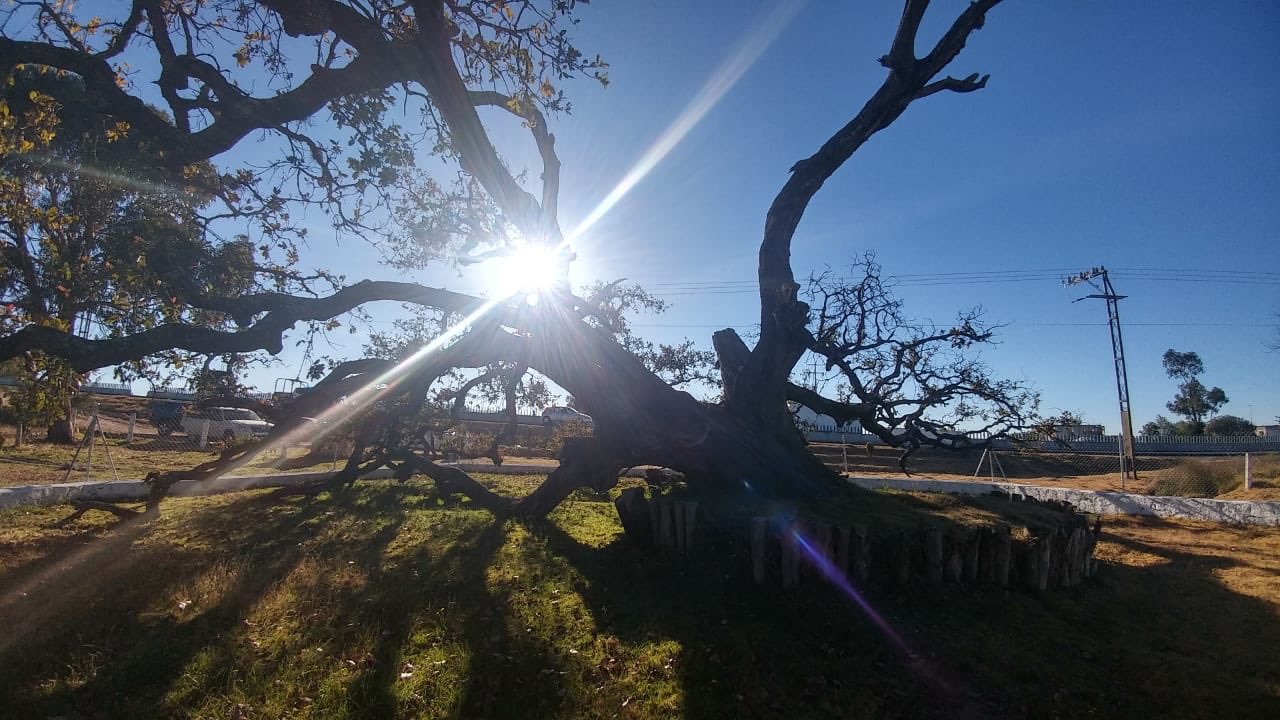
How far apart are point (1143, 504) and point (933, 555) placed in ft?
37.6

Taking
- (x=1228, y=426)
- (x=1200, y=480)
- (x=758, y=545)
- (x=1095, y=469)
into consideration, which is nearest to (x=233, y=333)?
(x=758, y=545)

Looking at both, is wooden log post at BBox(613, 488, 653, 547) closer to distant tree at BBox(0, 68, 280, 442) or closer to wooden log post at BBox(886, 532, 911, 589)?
wooden log post at BBox(886, 532, 911, 589)

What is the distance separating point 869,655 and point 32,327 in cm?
912

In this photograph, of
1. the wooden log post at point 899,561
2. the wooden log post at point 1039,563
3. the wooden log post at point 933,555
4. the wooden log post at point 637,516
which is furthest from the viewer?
the wooden log post at point 637,516

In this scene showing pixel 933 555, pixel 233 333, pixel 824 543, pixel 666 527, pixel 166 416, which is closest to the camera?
pixel 824 543

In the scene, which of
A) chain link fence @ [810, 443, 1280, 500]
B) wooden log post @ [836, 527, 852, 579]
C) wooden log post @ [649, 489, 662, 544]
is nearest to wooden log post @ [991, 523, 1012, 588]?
wooden log post @ [836, 527, 852, 579]

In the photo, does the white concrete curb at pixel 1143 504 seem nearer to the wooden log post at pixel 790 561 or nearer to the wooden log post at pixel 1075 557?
the wooden log post at pixel 1075 557

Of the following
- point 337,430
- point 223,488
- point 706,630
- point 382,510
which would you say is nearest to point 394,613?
point 706,630

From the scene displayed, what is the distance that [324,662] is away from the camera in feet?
14.8

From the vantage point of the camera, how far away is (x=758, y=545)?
610 centimetres

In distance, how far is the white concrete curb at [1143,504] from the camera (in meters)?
12.4

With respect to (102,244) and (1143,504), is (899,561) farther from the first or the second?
(102,244)

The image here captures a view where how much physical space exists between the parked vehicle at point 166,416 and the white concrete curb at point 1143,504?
27.0 meters

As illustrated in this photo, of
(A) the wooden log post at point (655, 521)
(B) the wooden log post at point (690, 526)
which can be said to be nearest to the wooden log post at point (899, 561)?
(B) the wooden log post at point (690, 526)
